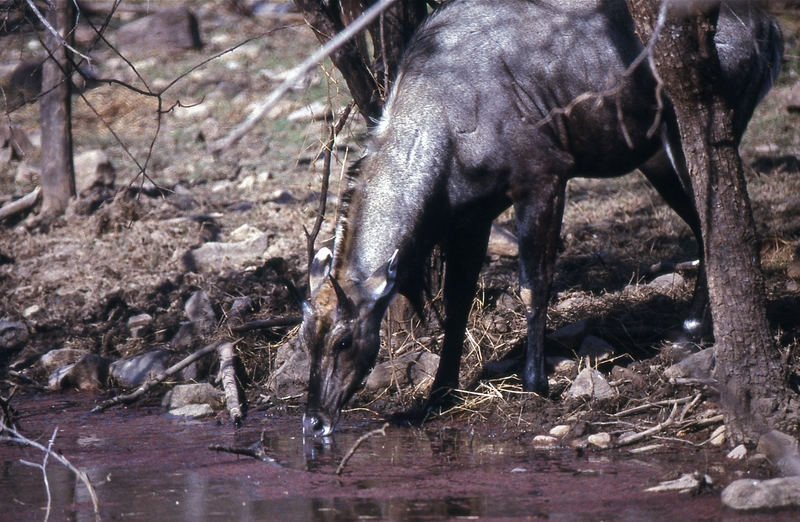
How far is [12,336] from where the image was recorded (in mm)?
7906

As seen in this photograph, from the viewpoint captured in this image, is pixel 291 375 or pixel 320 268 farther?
pixel 291 375

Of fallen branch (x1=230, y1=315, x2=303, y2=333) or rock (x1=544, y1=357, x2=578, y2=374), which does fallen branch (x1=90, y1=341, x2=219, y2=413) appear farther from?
rock (x1=544, y1=357, x2=578, y2=374)

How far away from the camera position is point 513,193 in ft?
19.0

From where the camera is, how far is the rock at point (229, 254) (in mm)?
8891

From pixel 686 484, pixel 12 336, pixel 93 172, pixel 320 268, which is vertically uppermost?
pixel 93 172

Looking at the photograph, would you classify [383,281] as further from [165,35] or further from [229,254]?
[165,35]

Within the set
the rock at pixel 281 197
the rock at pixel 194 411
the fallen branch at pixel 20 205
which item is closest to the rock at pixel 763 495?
the rock at pixel 194 411

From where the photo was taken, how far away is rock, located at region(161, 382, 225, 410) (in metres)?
6.40

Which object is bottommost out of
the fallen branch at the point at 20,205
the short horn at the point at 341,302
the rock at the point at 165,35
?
the short horn at the point at 341,302

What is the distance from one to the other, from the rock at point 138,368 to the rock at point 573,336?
2.69 metres

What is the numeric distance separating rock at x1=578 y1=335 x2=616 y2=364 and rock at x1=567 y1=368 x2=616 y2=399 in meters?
0.31

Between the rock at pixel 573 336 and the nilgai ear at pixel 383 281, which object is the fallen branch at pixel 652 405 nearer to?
the rock at pixel 573 336

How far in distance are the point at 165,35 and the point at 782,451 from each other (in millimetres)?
13814

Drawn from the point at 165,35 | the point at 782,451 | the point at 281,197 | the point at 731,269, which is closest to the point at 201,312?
the point at 281,197
